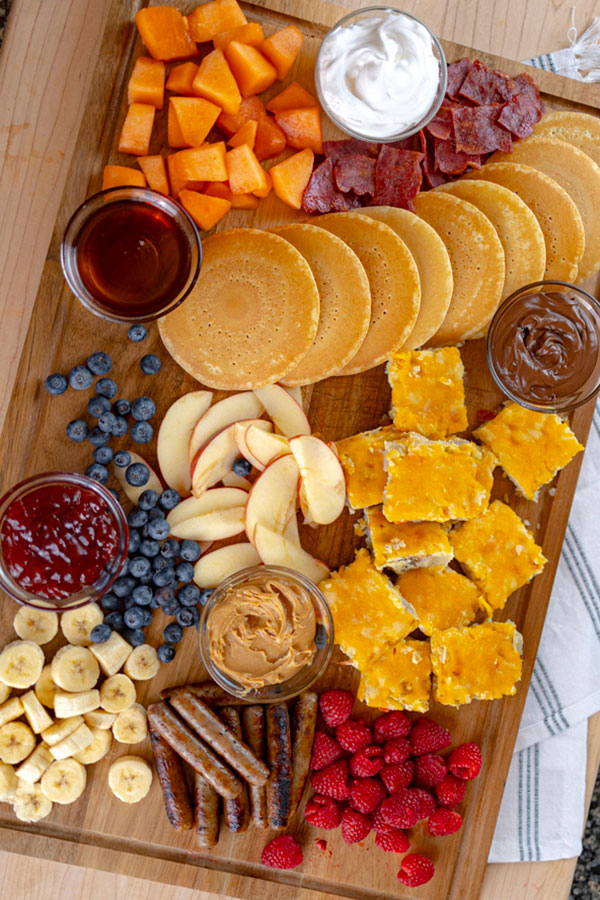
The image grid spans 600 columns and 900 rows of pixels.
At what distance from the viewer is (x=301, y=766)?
2580 mm

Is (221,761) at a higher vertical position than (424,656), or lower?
lower

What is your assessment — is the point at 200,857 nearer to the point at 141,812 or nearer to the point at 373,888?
the point at 141,812

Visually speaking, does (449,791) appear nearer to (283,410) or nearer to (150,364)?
(283,410)

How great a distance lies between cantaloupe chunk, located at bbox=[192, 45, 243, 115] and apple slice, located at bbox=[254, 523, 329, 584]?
50.4 inches

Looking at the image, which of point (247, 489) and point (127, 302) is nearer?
point (127, 302)

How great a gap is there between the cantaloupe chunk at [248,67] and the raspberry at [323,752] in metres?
2.01

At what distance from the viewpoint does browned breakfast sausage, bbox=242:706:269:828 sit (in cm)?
256

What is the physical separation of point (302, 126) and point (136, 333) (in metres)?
0.81

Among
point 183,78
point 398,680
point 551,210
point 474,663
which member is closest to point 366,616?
point 398,680

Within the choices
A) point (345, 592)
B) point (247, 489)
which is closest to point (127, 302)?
point (247, 489)

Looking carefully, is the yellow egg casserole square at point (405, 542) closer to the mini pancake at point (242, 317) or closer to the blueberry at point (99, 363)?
the mini pancake at point (242, 317)

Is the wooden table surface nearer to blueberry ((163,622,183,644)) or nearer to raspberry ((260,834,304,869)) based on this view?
raspberry ((260,834,304,869))

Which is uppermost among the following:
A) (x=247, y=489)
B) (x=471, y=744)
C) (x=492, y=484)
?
(x=492, y=484)

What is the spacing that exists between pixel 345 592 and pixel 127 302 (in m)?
1.08
